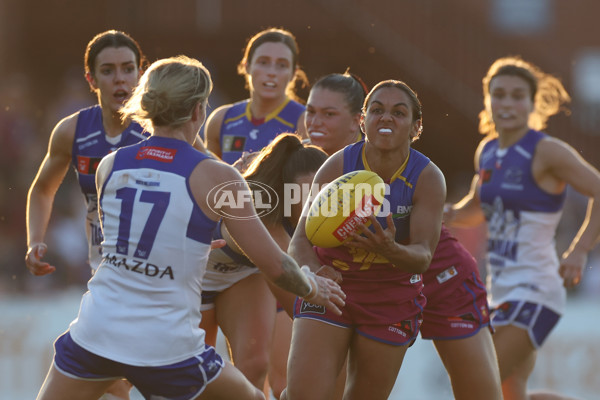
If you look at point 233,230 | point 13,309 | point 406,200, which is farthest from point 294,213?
point 13,309

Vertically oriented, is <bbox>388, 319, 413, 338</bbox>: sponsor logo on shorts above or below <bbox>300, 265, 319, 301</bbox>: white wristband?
below

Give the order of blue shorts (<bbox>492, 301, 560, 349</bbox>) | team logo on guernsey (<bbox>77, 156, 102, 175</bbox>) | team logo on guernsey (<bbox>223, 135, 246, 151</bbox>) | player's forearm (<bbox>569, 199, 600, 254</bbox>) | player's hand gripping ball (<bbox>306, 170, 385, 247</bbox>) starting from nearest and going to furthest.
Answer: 1. player's hand gripping ball (<bbox>306, 170, 385, 247</bbox>)
2. team logo on guernsey (<bbox>77, 156, 102, 175</bbox>)
3. blue shorts (<bbox>492, 301, 560, 349</bbox>)
4. player's forearm (<bbox>569, 199, 600, 254</bbox>)
5. team logo on guernsey (<bbox>223, 135, 246, 151</bbox>)

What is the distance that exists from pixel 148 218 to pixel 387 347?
1.44 metres

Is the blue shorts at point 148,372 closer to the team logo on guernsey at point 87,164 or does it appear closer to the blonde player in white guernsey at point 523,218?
the team logo on guernsey at point 87,164

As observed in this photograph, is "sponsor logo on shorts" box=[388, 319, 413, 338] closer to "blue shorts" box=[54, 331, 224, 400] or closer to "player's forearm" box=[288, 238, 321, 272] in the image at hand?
"player's forearm" box=[288, 238, 321, 272]

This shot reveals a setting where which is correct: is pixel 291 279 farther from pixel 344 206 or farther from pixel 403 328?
pixel 403 328

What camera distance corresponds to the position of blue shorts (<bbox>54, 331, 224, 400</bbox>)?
393cm

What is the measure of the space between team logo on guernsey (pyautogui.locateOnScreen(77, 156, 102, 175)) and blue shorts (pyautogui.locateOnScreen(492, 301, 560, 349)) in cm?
288

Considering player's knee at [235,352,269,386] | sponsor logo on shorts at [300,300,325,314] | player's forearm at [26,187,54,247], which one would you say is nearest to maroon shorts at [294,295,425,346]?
sponsor logo on shorts at [300,300,325,314]

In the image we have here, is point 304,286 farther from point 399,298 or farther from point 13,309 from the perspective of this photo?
point 13,309

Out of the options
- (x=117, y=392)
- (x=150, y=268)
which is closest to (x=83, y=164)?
(x=117, y=392)

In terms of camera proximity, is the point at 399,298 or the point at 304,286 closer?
the point at 304,286

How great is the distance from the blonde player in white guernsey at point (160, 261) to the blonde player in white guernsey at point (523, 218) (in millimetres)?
2772

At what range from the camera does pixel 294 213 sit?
17.8 ft
